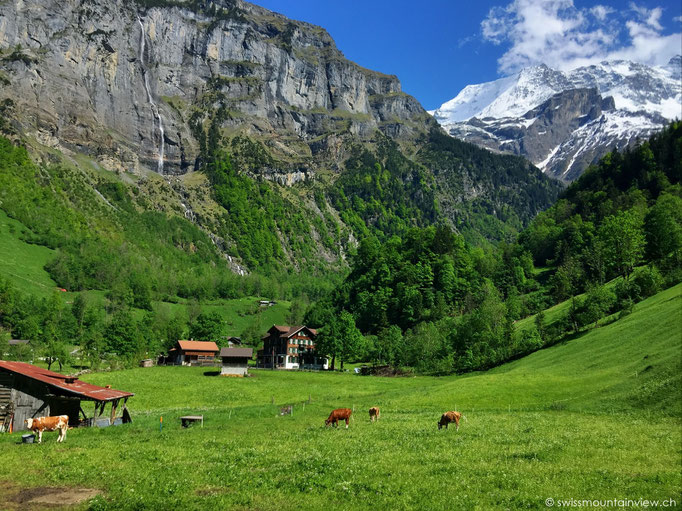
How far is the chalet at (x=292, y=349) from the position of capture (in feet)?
461

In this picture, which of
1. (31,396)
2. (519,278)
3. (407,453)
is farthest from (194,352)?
(407,453)

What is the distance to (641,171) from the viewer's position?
177m

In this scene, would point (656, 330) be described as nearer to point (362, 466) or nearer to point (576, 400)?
Result: point (576, 400)

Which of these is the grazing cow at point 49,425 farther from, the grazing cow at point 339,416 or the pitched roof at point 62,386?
the grazing cow at point 339,416

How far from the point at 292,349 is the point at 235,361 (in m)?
39.2

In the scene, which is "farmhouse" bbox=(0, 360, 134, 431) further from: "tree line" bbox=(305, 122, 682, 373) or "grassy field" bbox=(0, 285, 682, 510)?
"tree line" bbox=(305, 122, 682, 373)

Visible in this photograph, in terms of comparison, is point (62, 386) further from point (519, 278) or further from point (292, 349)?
point (519, 278)

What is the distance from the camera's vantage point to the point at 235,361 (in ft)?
341

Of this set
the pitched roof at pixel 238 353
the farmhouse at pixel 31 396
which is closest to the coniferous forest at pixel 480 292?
the pitched roof at pixel 238 353

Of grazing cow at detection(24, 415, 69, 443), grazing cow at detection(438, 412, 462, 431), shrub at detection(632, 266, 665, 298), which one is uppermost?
shrub at detection(632, 266, 665, 298)

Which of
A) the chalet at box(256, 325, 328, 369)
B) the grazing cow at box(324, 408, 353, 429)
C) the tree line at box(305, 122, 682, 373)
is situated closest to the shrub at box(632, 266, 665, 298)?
the tree line at box(305, 122, 682, 373)

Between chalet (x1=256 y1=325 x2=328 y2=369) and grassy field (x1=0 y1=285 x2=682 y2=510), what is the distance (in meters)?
84.1

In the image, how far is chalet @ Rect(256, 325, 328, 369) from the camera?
14057 centimetres

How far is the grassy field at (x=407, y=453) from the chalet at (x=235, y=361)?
44280mm
